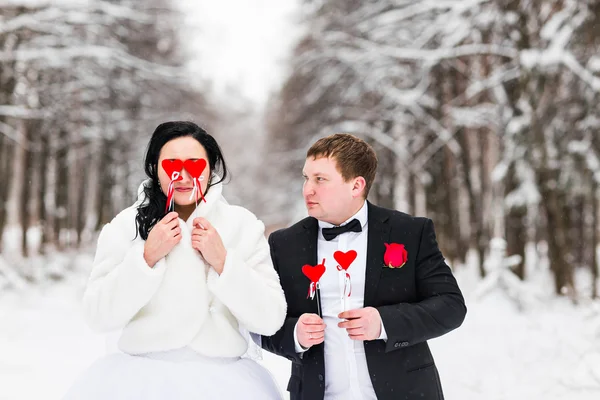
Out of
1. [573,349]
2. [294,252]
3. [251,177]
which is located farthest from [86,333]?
[251,177]

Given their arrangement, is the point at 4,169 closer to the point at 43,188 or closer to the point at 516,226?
the point at 43,188

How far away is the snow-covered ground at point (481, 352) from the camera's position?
684 cm

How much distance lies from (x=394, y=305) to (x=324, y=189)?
2.23 ft

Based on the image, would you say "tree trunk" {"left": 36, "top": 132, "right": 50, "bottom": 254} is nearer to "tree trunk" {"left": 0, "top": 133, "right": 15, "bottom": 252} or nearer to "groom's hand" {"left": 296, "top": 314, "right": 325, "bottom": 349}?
"tree trunk" {"left": 0, "top": 133, "right": 15, "bottom": 252}

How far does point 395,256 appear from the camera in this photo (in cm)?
312

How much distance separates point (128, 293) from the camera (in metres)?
2.85

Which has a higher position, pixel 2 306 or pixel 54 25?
pixel 54 25

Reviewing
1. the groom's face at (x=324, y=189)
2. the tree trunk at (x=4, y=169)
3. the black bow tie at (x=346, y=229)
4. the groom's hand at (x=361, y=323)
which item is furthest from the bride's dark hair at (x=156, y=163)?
the tree trunk at (x=4, y=169)

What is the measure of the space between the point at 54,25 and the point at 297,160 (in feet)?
35.3

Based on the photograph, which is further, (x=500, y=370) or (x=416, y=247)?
(x=500, y=370)

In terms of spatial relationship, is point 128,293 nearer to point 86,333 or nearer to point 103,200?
point 86,333

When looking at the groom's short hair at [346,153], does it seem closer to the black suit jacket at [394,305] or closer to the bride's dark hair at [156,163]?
the black suit jacket at [394,305]

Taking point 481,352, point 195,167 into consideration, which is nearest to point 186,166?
point 195,167

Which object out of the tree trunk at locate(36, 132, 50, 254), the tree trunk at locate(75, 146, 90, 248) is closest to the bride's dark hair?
the tree trunk at locate(36, 132, 50, 254)
